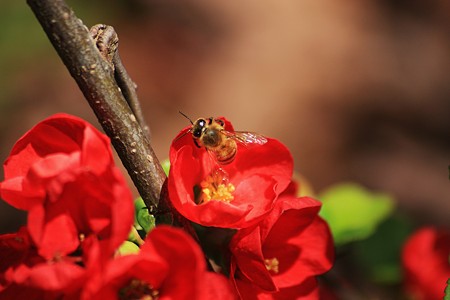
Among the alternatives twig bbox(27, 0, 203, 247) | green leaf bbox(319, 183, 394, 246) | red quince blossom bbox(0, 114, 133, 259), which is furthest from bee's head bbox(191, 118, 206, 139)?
green leaf bbox(319, 183, 394, 246)

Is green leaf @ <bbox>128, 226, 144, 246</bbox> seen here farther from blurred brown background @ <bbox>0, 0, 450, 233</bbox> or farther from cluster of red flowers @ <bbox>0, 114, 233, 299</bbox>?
blurred brown background @ <bbox>0, 0, 450, 233</bbox>

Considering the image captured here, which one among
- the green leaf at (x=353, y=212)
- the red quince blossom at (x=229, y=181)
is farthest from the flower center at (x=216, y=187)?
the green leaf at (x=353, y=212)

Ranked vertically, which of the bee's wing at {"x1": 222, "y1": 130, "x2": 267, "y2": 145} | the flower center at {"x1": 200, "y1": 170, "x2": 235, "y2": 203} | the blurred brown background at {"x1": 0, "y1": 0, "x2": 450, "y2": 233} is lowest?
A: the blurred brown background at {"x1": 0, "y1": 0, "x2": 450, "y2": 233}

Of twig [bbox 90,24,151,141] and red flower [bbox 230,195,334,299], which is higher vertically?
twig [bbox 90,24,151,141]

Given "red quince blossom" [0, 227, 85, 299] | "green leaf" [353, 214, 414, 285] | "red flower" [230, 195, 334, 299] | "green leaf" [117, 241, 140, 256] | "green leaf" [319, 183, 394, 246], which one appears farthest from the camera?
"green leaf" [353, 214, 414, 285]

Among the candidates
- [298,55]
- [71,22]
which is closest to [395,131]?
[298,55]

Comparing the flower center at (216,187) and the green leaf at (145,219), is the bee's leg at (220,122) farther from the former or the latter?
the green leaf at (145,219)

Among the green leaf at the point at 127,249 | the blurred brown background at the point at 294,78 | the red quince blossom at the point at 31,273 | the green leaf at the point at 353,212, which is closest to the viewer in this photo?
the red quince blossom at the point at 31,273
